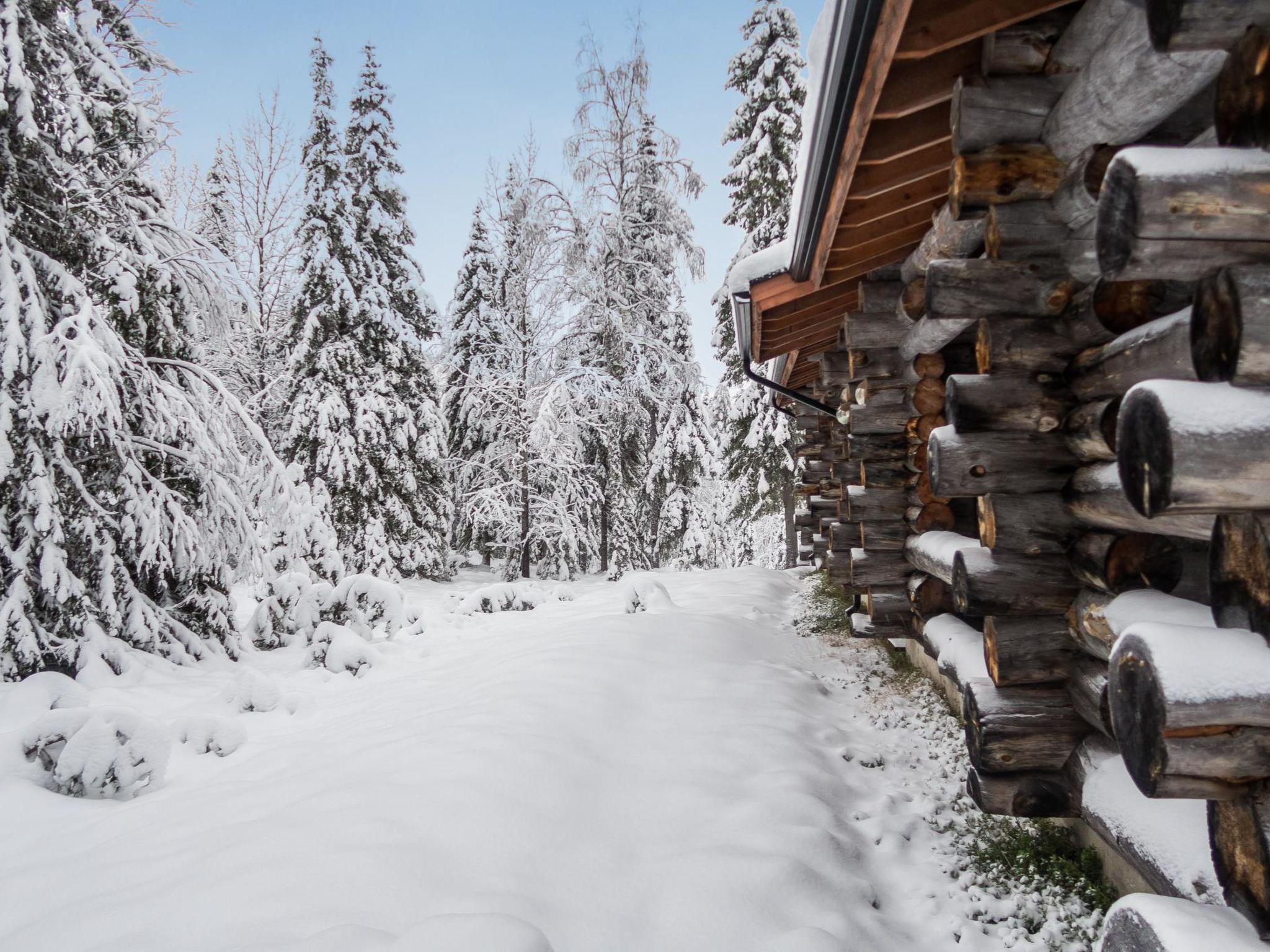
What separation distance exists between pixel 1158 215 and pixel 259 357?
59.0ft

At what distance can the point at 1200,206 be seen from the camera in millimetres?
1456

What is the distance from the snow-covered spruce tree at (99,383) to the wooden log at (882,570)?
6.71m

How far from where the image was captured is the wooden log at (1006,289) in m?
2.79

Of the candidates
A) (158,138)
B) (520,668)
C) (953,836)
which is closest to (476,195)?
(158,138)

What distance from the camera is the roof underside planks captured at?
7.39 feet

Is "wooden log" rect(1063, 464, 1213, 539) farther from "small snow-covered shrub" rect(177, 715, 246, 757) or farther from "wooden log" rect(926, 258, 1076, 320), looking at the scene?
"small snow-covered shrub" rect(177, 715, 246, 757)

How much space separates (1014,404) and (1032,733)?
4.59 ft

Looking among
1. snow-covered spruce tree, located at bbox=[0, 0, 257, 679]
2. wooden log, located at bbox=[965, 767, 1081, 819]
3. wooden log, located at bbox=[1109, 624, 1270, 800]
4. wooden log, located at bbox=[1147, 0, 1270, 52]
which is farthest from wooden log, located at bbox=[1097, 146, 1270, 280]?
snow-covered spruce tree, located at bbox=[0, 0, 257, 679]

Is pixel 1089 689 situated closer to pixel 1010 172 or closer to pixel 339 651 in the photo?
pixel 1010 172

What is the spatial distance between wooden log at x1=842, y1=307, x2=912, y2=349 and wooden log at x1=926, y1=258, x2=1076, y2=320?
7.06ft

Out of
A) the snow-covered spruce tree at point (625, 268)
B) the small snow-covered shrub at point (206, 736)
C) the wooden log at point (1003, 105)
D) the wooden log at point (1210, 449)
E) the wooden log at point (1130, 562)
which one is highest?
the snow-covered spruce tree at point (625, 268)

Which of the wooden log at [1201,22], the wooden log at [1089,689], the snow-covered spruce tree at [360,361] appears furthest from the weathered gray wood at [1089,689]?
the snow-covered spruce tree at [360,361]

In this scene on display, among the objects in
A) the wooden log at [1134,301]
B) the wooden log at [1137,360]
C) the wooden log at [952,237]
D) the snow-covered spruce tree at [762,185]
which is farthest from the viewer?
the snow-covered spruce tree at [762,185]

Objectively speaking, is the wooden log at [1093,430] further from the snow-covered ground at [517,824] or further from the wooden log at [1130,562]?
the snow-covered ground at [517,824]
